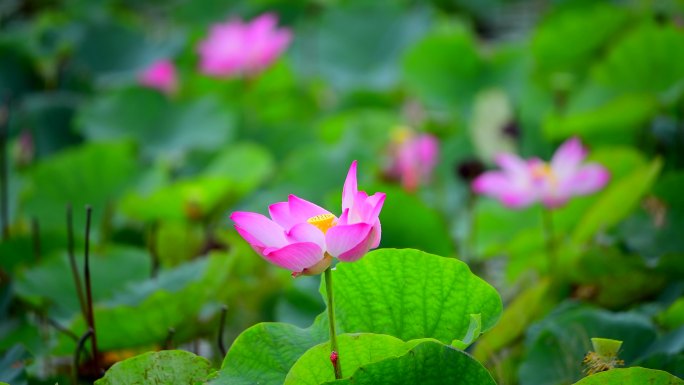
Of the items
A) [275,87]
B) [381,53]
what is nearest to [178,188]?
[275,87]

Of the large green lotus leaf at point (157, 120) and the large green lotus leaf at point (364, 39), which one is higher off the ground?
the large green lotus leaf at point (364, 39)

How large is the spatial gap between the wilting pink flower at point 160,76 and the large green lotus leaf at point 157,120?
0.23 meters

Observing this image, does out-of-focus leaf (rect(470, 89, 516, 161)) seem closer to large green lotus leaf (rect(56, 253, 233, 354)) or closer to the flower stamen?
large green lotus leaf (rect(56, 253, 233, 354))

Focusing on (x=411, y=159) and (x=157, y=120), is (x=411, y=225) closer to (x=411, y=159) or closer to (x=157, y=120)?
(x=411, y=159)

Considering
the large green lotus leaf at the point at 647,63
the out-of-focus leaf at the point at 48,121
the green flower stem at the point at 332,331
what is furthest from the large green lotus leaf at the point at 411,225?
the out-of-focus leaf at the point at 48,121

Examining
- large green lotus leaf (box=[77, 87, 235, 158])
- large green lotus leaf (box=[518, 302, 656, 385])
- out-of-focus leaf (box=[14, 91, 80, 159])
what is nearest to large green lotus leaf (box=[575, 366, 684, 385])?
large green lotus leaf (box=[518, 302, 656, 385])

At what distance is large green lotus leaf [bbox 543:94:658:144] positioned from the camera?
1577mm

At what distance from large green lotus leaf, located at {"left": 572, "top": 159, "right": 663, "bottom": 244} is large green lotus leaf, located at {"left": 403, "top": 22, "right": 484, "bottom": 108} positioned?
2.77 ft

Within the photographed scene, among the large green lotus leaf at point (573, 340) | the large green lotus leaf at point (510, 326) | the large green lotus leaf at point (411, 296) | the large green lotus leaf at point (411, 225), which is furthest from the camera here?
the large green lotus leaf at point (411, 225)

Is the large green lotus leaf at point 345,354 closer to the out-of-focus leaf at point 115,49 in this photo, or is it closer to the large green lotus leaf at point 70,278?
the large green lotus leaf at point 70,278

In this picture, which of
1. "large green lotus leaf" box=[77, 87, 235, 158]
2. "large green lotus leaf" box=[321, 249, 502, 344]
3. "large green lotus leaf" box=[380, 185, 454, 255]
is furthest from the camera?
"large green lotus leaf" box=[77, 87, 235, 158]

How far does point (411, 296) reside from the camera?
0.83 metres

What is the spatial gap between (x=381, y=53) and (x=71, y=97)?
30.8 inches

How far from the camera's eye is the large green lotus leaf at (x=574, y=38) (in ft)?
6.14
